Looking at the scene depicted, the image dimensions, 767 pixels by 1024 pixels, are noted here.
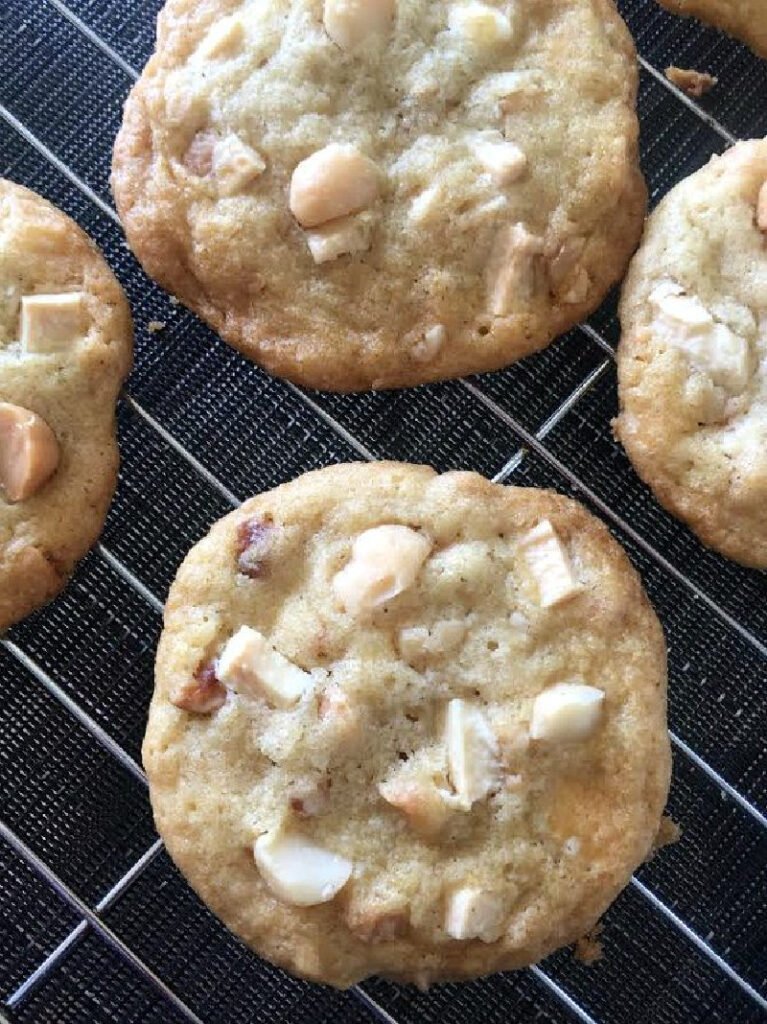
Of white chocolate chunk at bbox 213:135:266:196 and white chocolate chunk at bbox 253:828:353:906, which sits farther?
white chocolate chunk at bbox 213:135:266:196

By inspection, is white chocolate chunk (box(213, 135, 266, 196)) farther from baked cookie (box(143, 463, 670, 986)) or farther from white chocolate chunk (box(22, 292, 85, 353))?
baked cookie (box(143, 463, 670, 986))

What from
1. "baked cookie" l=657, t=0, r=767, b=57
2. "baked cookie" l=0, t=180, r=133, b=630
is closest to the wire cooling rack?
"baked cookie" l=657, t=0, r=767, b=57

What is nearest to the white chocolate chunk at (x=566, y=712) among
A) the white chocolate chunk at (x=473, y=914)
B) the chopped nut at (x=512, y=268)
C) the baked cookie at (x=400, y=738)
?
the baked cookie at (x=400, y=738)

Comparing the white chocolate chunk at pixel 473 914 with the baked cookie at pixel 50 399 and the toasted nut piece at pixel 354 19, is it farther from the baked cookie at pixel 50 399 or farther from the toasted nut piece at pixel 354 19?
the toasted nut piece at pixel 354 19

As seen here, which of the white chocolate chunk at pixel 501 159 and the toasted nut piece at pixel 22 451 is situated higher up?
the white chocolate chunk at pixel 501 159

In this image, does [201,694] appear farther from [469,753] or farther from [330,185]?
[330,185]
